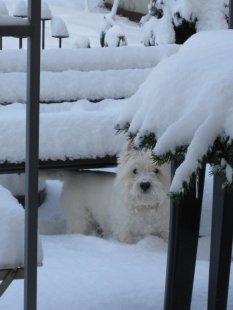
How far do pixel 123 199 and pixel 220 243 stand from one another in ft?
6.10

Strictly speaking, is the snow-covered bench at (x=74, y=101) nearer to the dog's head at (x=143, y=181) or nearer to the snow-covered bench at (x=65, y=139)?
the snow-covered bench at (x=65, y=139)

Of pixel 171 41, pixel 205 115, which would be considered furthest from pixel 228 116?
pixel 171 41

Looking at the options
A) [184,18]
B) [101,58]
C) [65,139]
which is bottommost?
[65,139]

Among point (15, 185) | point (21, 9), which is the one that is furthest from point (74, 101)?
point (21, 9)

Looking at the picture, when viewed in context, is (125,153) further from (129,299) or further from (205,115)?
(205,115)

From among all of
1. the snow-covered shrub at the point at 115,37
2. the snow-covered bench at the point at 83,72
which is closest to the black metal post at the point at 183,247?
the snow-covered bench at the point at 83,72

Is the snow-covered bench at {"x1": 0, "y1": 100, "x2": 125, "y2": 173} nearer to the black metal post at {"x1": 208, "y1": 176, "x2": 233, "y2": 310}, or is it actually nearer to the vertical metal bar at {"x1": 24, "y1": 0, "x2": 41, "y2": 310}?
the black metal post at {"x1": 208, "y1": 176, "x2": 233, "y2": 310}

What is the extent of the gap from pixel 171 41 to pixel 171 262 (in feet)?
17.1

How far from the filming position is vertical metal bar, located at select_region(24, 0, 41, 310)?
1397 millimetres

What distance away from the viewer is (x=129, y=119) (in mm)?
1598

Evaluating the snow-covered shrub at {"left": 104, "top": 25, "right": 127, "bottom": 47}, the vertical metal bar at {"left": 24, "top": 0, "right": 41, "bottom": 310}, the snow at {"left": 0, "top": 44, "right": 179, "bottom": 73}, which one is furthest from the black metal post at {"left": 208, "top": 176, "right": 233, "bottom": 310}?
the snow-covered shrub at {"left": 104, "top": 25, "right": 127, "bottom": 47}

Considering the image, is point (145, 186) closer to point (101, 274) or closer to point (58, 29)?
point (101, 274)

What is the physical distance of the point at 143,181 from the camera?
3.48 metres

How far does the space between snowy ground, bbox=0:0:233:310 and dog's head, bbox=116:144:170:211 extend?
8.4 inches
